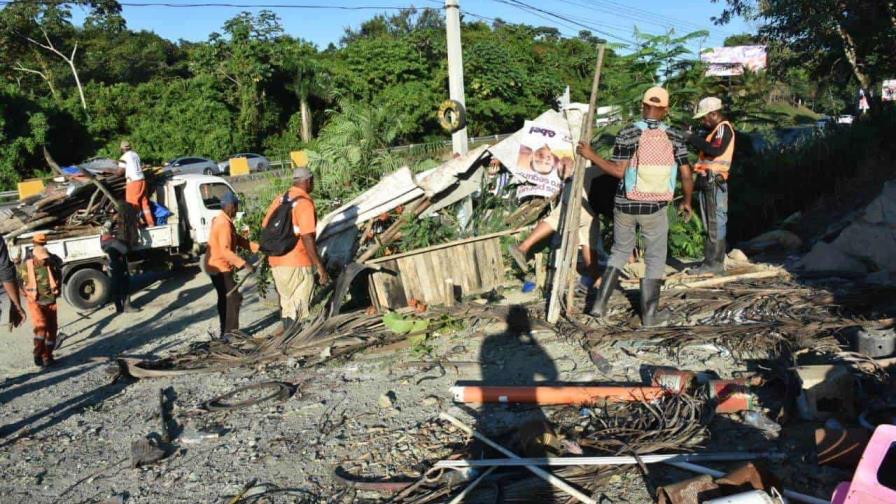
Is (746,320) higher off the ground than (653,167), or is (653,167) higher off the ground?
(653,167)

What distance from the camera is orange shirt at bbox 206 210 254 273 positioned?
7510 millimetres

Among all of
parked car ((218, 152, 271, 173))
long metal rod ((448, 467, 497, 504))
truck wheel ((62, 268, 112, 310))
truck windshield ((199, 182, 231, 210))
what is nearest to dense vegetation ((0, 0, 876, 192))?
parked car ((218, 152, 271, 173))

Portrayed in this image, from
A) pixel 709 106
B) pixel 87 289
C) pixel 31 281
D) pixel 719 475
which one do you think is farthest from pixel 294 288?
pixel 87 289

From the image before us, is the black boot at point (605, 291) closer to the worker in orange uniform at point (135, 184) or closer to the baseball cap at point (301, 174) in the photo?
the baseball cap at point (301, 174)

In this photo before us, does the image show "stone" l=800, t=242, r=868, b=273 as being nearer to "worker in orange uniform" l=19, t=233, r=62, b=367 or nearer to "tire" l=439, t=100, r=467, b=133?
"tire" l=439, t=100, r=467, b=133

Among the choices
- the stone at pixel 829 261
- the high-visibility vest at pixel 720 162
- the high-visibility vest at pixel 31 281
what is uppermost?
the high-visibility vest at pixel 720 162

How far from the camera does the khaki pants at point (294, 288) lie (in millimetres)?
7078

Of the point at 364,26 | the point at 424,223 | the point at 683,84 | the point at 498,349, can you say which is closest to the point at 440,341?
the point at 498,349

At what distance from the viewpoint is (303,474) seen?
4215mm

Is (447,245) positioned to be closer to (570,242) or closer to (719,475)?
(570,242)

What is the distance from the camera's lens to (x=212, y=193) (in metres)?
13.6

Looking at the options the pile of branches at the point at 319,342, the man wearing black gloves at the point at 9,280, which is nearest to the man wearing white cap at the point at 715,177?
the pile of branches at the point at 319,342

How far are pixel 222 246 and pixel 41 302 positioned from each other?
7.94ft

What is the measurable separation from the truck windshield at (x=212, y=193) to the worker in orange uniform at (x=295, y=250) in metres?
6.81
